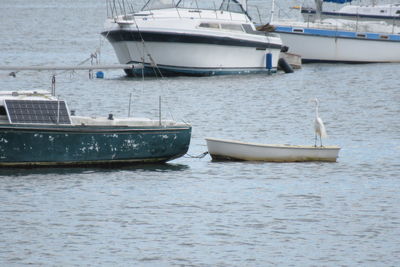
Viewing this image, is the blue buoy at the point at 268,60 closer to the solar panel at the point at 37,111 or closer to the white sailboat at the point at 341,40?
the white sailboat at the point at 341,40

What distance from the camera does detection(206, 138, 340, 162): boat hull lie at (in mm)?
34594

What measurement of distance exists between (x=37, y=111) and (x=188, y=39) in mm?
26885

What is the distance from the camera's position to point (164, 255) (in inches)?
955

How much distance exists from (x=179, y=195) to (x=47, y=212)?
4127 mm

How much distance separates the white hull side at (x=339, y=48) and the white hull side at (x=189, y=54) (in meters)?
7.95

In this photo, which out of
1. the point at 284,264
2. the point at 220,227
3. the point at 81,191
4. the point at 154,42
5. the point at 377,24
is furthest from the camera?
the point at 377,24

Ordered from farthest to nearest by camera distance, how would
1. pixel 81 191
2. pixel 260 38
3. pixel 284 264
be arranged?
pixel 260 38 < pixel 81 191 < pixel 284 264

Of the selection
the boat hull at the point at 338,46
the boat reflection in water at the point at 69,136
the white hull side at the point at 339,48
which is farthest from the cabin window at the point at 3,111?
the white hull side at the point at 339,48

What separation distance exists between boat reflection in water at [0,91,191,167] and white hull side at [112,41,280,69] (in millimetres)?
23435

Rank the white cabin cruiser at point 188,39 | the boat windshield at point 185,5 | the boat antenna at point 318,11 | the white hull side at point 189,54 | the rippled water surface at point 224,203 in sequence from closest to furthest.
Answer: the rippled water surface at point 224,203 → the white cabin cruiser at point 188,39 → the white hull side at point 189,54 → the boat windshield at point 185,5 → the boat antenna at point 318,11

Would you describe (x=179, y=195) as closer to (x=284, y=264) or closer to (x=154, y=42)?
(x=284, y=264)

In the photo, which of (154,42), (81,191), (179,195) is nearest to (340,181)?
(179,195)

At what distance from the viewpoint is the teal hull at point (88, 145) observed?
31328 millimetres

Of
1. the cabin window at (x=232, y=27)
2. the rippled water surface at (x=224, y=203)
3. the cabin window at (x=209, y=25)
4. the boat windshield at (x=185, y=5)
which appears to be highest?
the boat windshield at (x=185, y=5)
